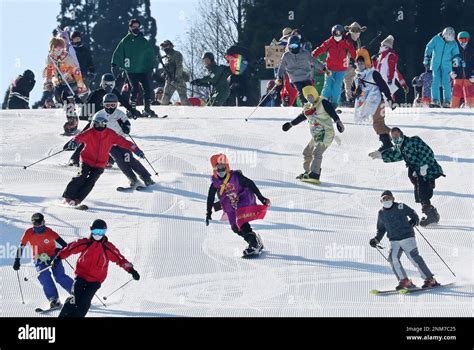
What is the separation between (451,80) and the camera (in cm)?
3072

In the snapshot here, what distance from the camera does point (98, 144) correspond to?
22.1 metres

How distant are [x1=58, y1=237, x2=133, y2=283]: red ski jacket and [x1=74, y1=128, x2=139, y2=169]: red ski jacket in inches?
186

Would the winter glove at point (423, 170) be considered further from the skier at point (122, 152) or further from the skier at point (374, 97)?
the skier at point (122, 152)

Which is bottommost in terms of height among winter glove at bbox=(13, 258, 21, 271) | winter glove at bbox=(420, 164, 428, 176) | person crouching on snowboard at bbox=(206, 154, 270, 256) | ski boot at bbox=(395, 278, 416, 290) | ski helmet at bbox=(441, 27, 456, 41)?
ski boot at bbox=(395, 278, 416, 290)

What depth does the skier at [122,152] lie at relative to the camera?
2305 centimetres

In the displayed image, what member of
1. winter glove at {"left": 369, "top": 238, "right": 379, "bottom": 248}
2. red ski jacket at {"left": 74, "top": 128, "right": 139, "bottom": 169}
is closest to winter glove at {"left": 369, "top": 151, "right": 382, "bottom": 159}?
red ski jacket at {"left": 74, "top": 128, "right": 139, "bottom": 169}

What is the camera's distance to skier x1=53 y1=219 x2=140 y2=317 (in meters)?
17.1

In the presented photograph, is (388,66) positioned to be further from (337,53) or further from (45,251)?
(45,251)

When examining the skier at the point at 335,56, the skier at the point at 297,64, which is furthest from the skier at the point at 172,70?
the skier at the point at 297,64

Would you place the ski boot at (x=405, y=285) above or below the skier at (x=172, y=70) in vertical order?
below

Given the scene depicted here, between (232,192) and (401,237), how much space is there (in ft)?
8.49

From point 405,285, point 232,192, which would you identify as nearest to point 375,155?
point 232,192

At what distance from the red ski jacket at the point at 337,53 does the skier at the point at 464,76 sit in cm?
343

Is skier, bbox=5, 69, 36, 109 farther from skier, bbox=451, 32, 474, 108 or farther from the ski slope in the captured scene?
skier, bbox=451, 32, 474, 108
